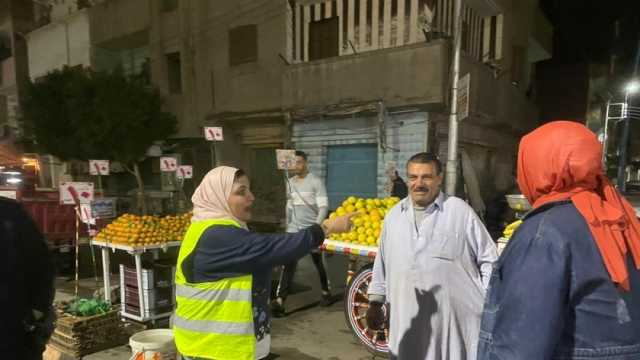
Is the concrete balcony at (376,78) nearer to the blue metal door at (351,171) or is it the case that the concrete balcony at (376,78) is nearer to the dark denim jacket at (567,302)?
the blue metal door at (351,171)

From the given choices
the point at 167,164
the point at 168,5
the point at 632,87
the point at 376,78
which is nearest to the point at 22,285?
the point at 167,164

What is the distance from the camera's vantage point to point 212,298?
6.74 ft

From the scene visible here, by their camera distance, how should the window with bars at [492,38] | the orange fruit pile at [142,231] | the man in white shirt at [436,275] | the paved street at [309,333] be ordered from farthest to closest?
the window with bars at [492,38], the orange fruit pile at [142,231], the paved street at [309,333], the man in white shirt at [436,275]

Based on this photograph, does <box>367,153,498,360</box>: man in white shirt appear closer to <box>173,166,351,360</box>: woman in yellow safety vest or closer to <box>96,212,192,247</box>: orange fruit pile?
<box>173,166,351,360</box>: woman in yellow safety vest

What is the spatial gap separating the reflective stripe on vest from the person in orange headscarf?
4.18 ft

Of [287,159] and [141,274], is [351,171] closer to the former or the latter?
[287,159]

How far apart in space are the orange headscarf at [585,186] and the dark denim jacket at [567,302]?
3 cm

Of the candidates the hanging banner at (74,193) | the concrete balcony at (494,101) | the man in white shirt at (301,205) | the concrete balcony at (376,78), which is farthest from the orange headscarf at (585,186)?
the concrete balcony at (494,101)

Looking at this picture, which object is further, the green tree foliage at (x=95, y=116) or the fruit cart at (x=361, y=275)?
the green tree foliage at (x=95, y=116)

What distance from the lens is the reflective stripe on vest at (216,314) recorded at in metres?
2.05

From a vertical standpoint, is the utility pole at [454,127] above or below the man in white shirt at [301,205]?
above

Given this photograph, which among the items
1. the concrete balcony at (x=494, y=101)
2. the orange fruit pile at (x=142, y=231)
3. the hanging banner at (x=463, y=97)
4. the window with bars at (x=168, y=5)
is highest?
the window with bars at (x=168, y=5)

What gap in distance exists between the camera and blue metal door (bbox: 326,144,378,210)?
35.3ft

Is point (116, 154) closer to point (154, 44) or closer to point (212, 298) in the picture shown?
point (154, 44)
